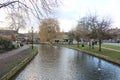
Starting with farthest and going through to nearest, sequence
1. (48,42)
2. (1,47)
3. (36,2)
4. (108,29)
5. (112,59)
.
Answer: (48,42) → (108,29) → (1,47) → (112,59) → (36,2)

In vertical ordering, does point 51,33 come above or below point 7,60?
above

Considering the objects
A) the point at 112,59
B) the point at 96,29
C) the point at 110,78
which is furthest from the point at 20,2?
the point at 96,29

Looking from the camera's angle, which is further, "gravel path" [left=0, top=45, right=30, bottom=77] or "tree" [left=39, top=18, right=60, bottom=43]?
"tree" [left=39, top=18, right=60, bottom=43]

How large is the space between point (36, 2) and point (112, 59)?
17816mm

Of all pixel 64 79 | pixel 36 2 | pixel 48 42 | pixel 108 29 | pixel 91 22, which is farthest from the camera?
pixel 48 42

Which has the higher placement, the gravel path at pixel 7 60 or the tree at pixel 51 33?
the tree at pixel 51 33

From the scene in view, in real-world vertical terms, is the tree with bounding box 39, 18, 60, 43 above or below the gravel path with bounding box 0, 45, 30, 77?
above

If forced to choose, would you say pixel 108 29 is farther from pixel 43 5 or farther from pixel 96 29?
pixel 43 5

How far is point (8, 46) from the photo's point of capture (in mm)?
47938

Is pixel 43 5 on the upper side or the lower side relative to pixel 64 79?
upper

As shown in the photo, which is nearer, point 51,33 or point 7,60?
point 7,60

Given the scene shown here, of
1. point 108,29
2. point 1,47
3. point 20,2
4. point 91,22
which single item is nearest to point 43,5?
point 20,2

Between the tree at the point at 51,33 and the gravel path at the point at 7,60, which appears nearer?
the gravel path at the point at 7,60

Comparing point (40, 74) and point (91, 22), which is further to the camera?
point (91, 22)
